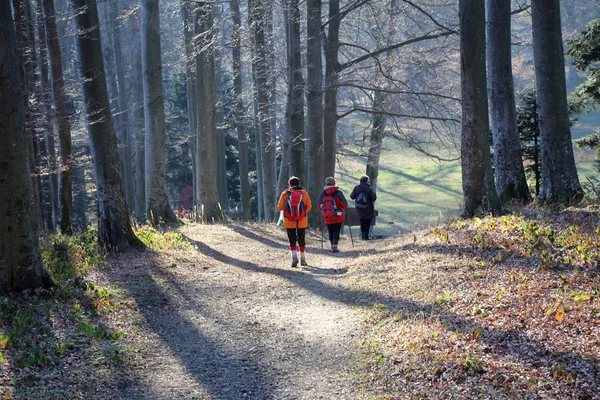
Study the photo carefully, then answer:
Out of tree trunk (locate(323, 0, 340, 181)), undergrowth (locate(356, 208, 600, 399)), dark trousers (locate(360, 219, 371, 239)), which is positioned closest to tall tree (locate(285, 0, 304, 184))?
tree trunk (locate(323, 0, 340, 181))

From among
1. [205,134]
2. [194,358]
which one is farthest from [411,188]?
[194,358]

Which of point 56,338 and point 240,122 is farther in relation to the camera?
point 240,122

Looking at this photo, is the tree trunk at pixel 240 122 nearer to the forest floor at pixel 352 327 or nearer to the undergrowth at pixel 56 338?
the forest floor at pixel 352 327

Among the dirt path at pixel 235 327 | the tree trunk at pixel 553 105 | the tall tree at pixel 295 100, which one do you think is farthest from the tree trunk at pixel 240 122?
the tree trunk at pixel 553 105

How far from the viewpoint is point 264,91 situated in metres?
22.4

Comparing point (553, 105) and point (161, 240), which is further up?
point (553, 105)

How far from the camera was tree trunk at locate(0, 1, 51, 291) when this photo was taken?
7691mm

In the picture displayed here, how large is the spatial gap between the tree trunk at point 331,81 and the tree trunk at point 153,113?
5519mm

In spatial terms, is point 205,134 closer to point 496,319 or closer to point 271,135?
point 271,135

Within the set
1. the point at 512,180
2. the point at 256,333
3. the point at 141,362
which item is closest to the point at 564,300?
the point at 256,333

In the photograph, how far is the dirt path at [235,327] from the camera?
6.03 m

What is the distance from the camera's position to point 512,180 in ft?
42.9

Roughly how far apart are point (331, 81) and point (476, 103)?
846 cm

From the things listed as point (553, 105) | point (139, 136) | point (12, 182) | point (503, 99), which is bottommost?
point (12, 182)
